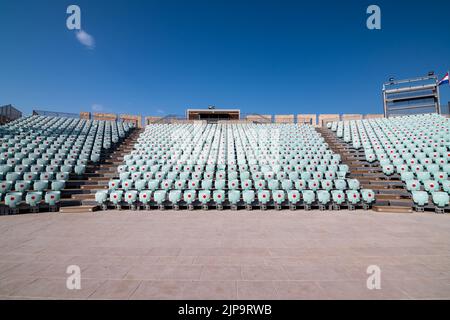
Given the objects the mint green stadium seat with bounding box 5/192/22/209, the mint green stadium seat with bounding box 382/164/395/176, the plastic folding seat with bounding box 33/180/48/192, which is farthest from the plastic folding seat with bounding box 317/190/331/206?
the plastic folding seat with bounding box 33/180/48/192

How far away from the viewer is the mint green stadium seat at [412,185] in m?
8.74

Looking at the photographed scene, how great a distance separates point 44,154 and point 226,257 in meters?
13.4

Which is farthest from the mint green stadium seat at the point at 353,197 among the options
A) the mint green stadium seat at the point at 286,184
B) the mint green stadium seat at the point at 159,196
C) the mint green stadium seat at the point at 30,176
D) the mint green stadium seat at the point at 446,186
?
the mint green stadium seat at the point at 30,176

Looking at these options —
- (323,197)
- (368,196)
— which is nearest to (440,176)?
(368,196)

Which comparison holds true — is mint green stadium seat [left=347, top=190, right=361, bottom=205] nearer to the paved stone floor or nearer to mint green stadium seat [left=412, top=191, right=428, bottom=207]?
the paved stone floor

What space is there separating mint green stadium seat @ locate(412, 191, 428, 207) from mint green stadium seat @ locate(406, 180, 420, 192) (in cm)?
102

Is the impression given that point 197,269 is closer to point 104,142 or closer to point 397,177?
point 397,177

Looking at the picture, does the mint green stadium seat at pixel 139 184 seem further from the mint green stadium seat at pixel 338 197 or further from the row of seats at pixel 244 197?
the mint green stadium seat at pixel 338 197

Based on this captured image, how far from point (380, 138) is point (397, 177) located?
5.36 meters

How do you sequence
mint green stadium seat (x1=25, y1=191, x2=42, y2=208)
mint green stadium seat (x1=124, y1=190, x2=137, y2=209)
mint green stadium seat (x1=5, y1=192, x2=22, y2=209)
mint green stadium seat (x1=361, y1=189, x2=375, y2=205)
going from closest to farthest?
mint green stadium seat (x1=5, y1=192, x2=22, y2=209), mint green stadium seat (x1=25, y1=191, x2=42, y2=208), mint green stadium seat (x1=361, y1=189, x2=375, y2=205), mint green stadium seat (x1=124, y1=190, x2=137, y2=209)

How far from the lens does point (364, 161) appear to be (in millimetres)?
12773

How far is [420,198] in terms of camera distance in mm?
7875

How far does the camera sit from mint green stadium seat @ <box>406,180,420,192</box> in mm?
8742

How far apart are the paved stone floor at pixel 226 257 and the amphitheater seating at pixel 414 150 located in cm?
229
